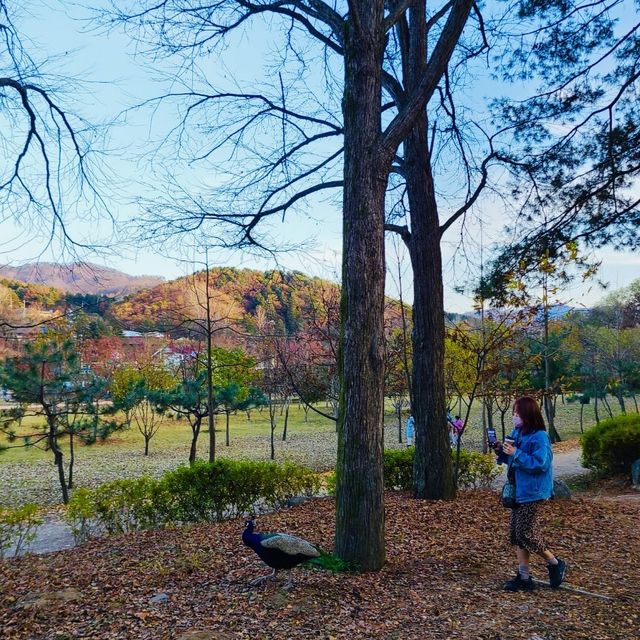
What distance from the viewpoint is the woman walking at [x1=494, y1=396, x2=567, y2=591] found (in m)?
3.22

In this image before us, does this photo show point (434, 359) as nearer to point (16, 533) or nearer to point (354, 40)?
point (354, 40)

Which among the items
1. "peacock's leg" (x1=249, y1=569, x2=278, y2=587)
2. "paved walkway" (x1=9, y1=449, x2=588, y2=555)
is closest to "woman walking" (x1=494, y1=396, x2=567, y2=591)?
→ "peacock's leg" (x1=249, y1=569, x2=278, y2=587)

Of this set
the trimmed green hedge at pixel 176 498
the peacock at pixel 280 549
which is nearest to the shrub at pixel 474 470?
the trimmed green hedge at pixel 176 498

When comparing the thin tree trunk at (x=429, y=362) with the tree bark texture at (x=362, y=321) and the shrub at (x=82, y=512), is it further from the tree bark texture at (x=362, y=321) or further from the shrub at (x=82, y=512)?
the shrub at (x=82, y=512)

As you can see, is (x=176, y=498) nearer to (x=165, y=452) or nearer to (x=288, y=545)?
(x=288, y=545)

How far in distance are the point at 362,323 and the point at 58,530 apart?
7557 mm

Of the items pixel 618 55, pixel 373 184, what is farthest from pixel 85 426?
pixel 618 55

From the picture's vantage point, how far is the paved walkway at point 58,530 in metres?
7.12

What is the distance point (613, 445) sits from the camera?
9.23m

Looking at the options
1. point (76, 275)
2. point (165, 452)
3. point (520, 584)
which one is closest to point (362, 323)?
point (520, 584)

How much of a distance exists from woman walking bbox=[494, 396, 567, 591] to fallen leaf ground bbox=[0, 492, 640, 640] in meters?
0.14

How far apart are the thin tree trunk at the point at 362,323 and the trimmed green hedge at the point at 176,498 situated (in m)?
2.83

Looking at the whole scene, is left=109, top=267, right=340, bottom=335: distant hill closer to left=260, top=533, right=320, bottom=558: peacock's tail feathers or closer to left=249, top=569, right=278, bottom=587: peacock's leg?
left=249, top=569, right=278, bottom=587: peacock's leg

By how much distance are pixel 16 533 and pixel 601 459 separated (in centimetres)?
934
